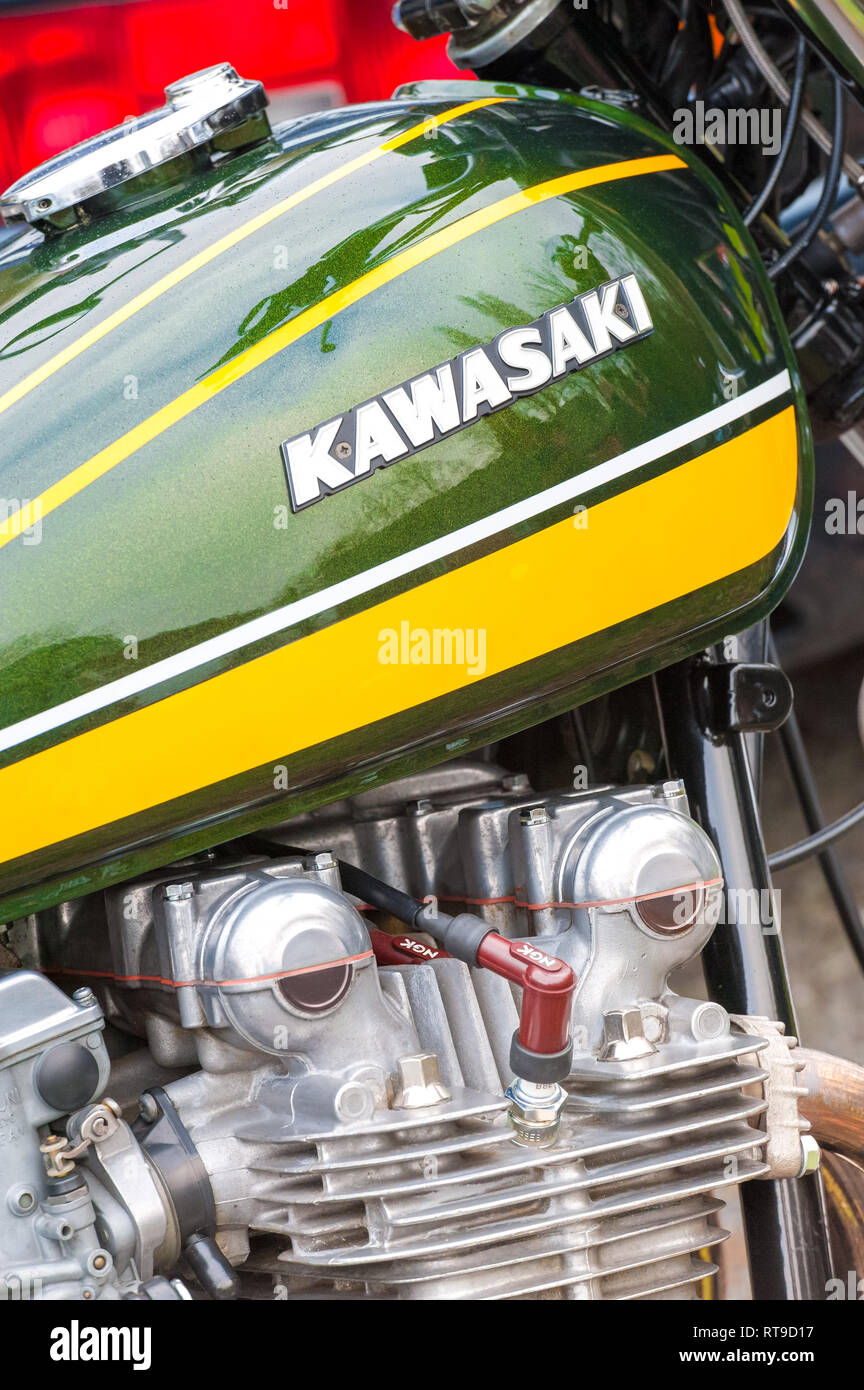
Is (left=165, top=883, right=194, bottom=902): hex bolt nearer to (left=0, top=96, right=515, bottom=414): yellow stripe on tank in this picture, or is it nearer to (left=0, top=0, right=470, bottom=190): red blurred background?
(left=0, top=96, right=515, bottom=414): yellow stripe on tank

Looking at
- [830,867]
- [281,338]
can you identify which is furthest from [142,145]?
[830,867]

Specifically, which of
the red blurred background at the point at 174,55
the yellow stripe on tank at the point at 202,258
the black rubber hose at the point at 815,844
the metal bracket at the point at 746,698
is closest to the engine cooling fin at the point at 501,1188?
the metal bracket at the point at 746,698

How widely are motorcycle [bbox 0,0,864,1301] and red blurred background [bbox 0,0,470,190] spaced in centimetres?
87

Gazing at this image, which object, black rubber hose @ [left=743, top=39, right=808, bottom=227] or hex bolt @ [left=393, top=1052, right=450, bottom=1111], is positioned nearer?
hex bolt @ [left=393, top=1052, right=450, bottom=1111]

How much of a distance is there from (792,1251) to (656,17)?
1.47 meters

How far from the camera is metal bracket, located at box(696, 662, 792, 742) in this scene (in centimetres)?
162

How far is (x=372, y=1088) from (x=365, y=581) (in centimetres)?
43

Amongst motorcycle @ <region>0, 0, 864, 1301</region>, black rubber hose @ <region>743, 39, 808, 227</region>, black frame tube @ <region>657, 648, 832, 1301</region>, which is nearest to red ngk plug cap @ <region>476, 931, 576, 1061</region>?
motorcycle @ <region>0, 0, 864, 1301</region>

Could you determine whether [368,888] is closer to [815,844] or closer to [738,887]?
[738,887]

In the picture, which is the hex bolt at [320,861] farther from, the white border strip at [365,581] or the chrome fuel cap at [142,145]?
the chrome fuel cap at [142,145]

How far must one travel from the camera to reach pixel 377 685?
1249 millimetres

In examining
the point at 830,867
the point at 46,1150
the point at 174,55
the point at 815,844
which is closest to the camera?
the point at 46,1150

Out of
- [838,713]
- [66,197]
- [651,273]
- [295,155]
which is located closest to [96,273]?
[66,197]

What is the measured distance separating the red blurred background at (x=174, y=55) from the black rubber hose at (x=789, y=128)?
2.75ft
